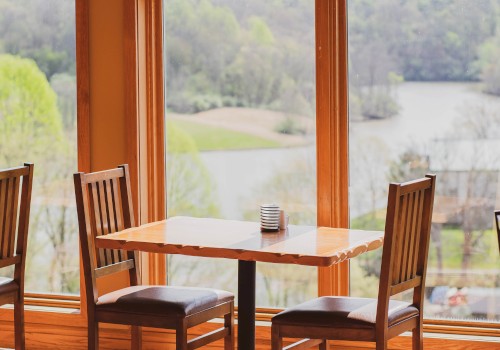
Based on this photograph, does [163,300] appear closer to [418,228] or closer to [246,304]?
[246,304]

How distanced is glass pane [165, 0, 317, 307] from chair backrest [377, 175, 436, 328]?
0.91 m

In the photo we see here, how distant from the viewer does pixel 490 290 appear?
14.6 feet

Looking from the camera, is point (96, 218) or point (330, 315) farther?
point (96, 218)

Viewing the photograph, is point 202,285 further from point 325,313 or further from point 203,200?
point 325,313

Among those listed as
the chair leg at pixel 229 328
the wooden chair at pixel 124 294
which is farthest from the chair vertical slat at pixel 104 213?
the chair leg at pixel 229 328

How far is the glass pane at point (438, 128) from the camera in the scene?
445 centimetres

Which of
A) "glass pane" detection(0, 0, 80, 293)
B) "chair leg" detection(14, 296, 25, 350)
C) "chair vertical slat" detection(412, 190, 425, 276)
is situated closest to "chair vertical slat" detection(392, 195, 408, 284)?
"chair vertical slat" detection(412, 190, 425, 276)

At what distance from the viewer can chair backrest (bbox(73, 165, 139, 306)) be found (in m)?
4.17

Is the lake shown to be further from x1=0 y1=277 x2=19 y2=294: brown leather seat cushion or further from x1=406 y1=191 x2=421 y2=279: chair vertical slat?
x1=0 y1=277 x2=19 y2=294: brown leather seat cushion

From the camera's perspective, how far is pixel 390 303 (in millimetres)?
3924

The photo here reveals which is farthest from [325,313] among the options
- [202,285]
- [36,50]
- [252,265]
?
[36,50]

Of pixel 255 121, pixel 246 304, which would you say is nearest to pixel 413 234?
pixel 246 304

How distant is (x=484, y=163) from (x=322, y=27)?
3.30ft

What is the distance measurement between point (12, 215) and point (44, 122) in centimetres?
98
